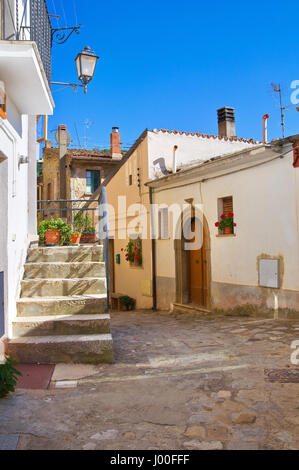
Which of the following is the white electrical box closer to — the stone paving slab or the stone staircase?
the stone staircase

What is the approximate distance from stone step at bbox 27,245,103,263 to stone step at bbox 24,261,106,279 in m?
0.33

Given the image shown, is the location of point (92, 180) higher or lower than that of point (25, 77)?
higher

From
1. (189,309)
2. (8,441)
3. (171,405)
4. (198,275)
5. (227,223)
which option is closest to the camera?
(8,441)

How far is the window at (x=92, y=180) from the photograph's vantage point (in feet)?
75.2

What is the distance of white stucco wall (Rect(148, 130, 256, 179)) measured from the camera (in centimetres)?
1276

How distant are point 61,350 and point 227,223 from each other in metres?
5.87

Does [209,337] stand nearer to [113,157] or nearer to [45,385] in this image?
[45,385]

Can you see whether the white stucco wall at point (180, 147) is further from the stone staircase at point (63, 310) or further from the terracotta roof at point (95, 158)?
the terracotta roof at point (95, 158)

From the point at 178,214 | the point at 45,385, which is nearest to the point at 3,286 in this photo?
the point at 45,385

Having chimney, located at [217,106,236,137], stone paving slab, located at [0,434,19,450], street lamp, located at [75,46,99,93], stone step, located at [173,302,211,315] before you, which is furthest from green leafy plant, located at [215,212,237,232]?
stone paving slab, located at [0,434,19,450]

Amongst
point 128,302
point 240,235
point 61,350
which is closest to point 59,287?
point 61,350

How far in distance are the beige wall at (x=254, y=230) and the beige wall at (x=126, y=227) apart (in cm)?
280

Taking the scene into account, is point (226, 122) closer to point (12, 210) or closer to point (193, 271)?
point (193, 271)

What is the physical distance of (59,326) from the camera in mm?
4645
